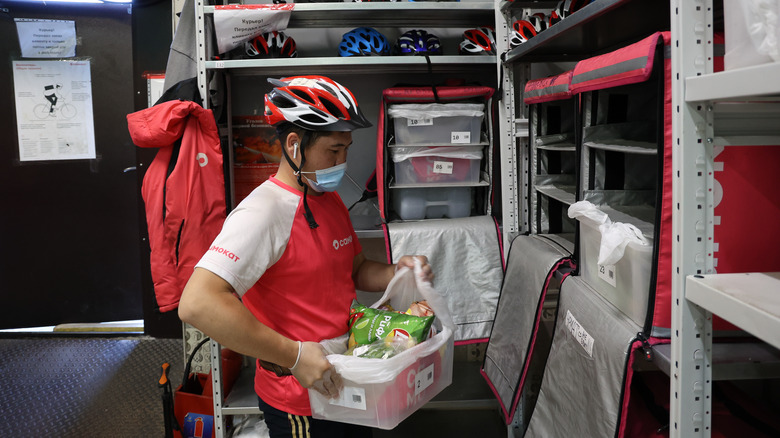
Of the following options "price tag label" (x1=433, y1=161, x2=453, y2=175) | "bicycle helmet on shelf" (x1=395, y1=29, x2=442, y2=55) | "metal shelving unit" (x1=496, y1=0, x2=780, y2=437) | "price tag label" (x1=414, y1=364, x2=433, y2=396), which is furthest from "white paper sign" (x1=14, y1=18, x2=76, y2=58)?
"metal shelving unit" (x1=496, y1=0, x2=780, y2=437)

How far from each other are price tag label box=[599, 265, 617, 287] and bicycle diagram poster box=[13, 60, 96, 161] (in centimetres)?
411

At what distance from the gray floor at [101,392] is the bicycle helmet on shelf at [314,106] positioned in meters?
1.69

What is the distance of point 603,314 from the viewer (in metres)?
1.52

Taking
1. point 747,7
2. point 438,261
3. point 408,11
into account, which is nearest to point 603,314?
point 747,7

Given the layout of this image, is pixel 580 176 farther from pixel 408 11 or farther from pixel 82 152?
pixel 82 152

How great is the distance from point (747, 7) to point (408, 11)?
201cm

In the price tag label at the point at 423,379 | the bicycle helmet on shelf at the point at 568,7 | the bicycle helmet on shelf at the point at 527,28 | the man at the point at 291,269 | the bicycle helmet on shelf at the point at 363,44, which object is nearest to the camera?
the man at the point at 291,269

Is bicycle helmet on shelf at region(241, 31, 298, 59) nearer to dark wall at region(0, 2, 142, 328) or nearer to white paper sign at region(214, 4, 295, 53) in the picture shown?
white paper sign at region(214, 4, 295, 53)

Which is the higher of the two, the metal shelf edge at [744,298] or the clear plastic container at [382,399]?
the metal shelf edge at [744,298]

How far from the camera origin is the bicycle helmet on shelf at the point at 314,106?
1.68 m

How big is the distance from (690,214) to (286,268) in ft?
3.30

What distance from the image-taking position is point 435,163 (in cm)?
277

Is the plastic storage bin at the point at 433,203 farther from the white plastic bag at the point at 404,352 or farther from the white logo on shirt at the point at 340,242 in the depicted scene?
the white logo on shirt at the point at 340,242

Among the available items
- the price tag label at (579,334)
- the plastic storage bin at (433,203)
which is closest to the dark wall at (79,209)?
the plastic storage bin at (433,203)
